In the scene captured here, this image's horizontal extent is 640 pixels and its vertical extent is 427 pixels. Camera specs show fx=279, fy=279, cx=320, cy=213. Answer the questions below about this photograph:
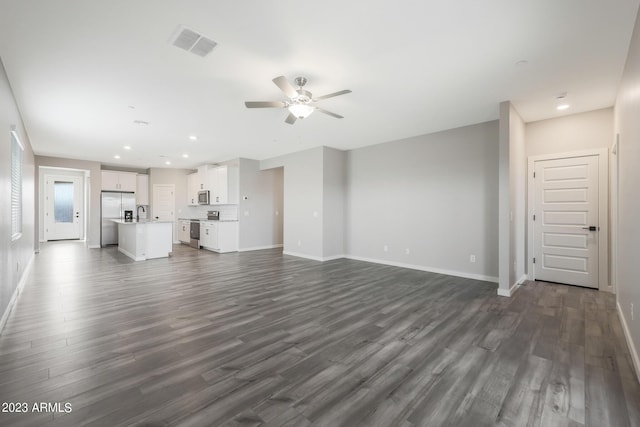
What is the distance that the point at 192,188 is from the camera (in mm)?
10086

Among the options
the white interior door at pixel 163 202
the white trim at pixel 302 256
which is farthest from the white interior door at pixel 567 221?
the white interior door at pixel 163 202

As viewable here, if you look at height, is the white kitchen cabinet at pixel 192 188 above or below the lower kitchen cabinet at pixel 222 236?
above

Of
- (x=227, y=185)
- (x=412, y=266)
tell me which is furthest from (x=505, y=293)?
(x=227, y=185)

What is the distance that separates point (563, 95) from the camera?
146 inches

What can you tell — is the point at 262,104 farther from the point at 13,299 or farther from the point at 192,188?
the point at 192,188

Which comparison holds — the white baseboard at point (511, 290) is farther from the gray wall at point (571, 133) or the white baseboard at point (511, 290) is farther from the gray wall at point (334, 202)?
the gray wall at point (334, 202)

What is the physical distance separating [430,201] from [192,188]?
820cm

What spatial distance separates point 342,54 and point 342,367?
2.83 m

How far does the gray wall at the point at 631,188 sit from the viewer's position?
7.40 feet

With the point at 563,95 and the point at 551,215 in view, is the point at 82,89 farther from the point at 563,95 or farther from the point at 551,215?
the point at 551,215

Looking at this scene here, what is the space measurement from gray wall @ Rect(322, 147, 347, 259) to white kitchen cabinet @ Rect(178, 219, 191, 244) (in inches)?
224

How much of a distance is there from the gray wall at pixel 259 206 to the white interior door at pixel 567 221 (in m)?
6.69

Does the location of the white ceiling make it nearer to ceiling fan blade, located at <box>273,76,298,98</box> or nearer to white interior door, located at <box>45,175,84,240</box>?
ceiling fan blade, located at <box>273,76,298,98</box>

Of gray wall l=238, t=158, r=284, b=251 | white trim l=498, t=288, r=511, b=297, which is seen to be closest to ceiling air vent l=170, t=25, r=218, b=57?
white trim l=498, t=288, r=511, b=297
